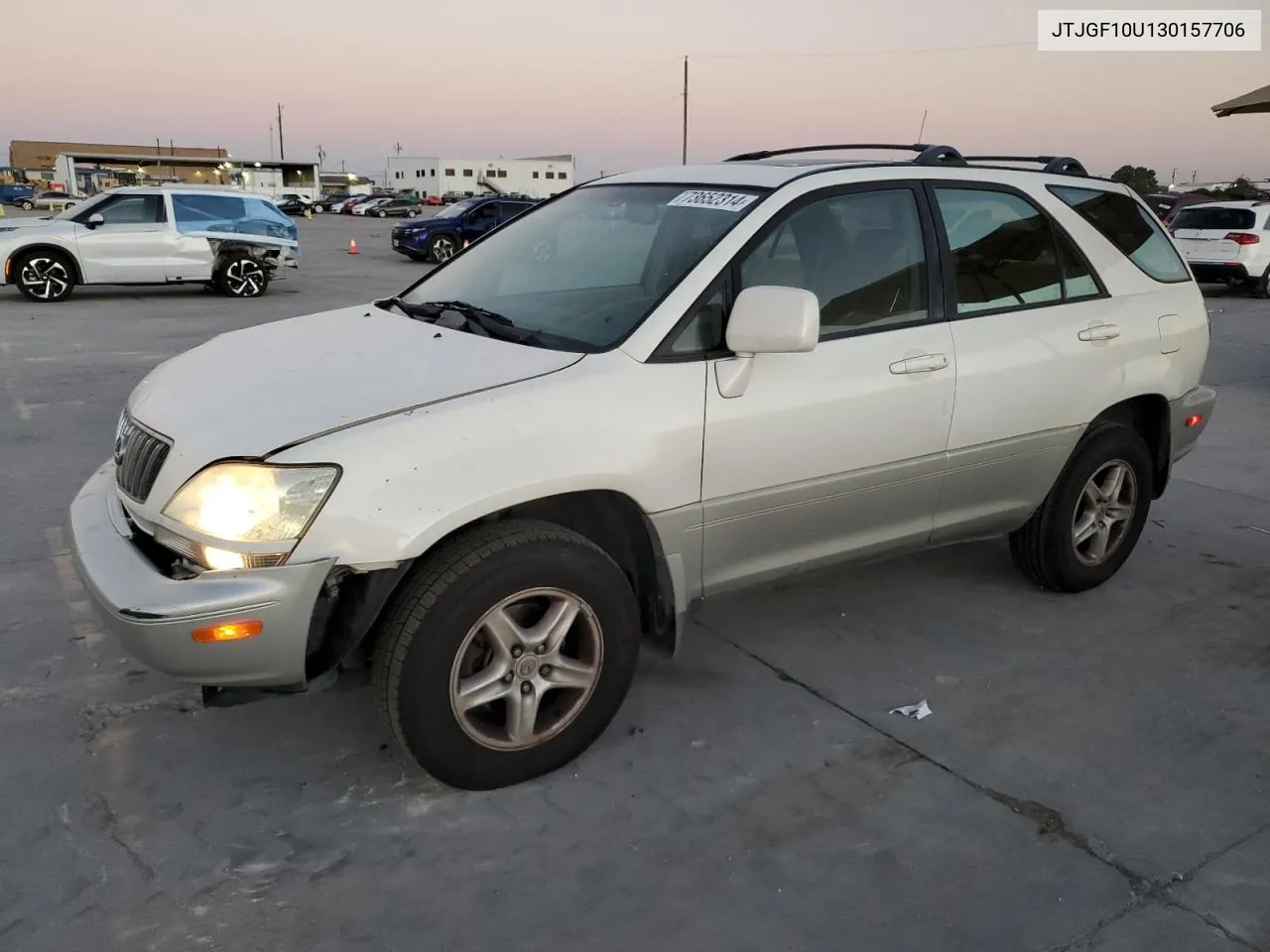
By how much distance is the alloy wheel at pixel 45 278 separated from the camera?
1321cm

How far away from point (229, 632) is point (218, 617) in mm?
49

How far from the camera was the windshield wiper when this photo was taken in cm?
308

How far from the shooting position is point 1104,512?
167 inches

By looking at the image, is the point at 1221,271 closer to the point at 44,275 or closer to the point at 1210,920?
the point at 1210,920

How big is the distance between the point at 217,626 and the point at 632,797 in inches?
48.2

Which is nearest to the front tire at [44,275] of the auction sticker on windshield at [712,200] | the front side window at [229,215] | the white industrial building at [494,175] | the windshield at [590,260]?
the front side window at [229,215]

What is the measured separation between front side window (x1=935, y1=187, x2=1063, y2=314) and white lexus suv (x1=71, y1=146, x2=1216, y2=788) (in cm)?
1

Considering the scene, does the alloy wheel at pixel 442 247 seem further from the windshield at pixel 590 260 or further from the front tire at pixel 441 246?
the windshield at pixel 590 260

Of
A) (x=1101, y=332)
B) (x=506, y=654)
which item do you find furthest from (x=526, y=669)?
(x=1101, y=332)

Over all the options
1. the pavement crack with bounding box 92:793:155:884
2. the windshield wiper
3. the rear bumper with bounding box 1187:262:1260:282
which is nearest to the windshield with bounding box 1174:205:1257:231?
the rear bumper with bounding box 1187:262:1260:282

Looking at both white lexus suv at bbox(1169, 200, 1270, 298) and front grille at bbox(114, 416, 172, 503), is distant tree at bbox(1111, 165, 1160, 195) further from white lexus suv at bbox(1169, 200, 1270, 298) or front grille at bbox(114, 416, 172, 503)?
front grille at bbox(114, 416, 172, 503)

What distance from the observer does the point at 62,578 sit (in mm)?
4184

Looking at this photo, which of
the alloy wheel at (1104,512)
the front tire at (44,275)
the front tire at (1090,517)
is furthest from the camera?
the front tire at (44,275)

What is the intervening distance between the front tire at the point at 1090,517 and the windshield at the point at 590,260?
6.06 feet
